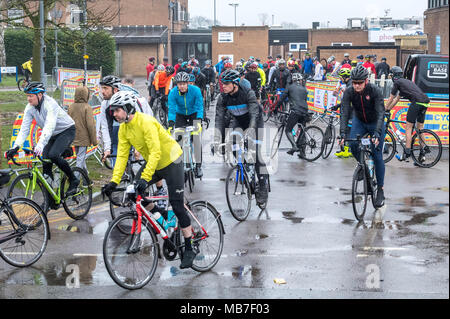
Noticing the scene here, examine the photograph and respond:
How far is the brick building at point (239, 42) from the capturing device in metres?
59.5

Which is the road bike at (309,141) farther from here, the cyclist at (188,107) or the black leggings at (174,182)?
the black leggings at (174,182)

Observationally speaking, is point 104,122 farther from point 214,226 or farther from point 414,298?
point 414,298

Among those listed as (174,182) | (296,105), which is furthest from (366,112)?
(296,105)

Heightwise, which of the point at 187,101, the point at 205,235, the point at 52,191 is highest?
the point at 187,101

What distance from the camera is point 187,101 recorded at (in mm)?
12438

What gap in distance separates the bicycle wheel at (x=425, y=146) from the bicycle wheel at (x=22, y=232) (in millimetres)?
8737

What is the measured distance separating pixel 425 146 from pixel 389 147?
1.15 meters

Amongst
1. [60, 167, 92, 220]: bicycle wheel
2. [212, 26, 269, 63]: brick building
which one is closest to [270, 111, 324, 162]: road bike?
[60, 167, 92, 220]: bicycle wheel

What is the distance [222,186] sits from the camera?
1287cm

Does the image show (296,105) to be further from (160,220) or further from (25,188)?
(160,220)

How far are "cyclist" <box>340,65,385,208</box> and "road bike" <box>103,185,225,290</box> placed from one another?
10.5ft

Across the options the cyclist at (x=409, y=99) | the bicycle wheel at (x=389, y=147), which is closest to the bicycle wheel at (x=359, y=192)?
the cyclist at (x=409, y=99)
